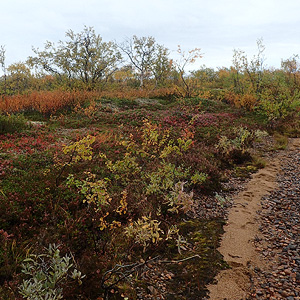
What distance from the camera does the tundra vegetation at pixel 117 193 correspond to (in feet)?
10.2

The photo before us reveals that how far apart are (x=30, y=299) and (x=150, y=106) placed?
584 inches

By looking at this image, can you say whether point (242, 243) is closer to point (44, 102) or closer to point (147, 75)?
point (44, 102)

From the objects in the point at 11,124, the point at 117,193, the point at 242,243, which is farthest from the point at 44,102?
the point at 242,243

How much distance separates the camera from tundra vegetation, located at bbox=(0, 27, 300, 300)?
3109mm

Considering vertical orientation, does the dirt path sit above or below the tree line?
below

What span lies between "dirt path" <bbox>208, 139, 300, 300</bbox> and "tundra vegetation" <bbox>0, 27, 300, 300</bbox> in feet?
0.70

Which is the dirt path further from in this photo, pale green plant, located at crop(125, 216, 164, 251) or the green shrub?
the green shrub

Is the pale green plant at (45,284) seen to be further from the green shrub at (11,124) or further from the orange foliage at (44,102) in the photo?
the orange foliage at (44,102)

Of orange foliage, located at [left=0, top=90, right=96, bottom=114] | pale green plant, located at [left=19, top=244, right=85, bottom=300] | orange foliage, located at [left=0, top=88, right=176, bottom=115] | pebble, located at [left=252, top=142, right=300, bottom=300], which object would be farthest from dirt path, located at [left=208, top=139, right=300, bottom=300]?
orange foliage, located at [left=0, top=90, right=96, bottom=114]

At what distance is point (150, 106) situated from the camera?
Answer: 16359mm

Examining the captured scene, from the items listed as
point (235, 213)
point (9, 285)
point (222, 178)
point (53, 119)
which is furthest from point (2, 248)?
point (53, 119)

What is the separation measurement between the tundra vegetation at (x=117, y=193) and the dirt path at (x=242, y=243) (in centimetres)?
21

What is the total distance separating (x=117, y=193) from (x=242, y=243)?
277 cm

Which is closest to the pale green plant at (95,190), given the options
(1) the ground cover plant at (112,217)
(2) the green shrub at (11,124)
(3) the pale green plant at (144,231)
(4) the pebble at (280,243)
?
(1) the ground cover plant at (112,217)
